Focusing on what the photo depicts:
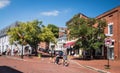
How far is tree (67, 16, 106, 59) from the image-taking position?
34.7 metres

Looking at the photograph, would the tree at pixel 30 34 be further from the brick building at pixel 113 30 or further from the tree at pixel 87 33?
the brick building at pixel 113 30

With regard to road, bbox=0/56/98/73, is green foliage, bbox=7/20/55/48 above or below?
above

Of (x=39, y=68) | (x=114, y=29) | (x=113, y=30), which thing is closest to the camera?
(x=39, y=68)

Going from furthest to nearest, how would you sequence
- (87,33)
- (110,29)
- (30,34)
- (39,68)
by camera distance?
(30,34) < (110,29) < (87,33) < (39,68)

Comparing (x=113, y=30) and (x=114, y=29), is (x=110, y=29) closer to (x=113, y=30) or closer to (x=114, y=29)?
(x=113, y=30)

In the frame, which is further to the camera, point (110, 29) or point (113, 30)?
point (110, 29)

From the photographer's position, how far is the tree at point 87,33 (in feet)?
114

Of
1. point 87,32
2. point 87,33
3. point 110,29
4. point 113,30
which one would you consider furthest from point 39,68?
point 110,29

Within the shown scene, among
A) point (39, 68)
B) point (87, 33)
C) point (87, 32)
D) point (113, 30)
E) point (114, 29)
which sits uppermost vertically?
point (114, 29)

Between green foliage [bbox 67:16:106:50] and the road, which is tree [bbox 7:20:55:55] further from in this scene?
the road

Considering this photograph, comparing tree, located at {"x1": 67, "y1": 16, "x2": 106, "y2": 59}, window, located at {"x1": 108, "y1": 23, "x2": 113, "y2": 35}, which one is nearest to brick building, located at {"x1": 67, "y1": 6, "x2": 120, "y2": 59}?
window, located at {"x1": 108, "y1": 23, "x2": 113, "y2": 35}

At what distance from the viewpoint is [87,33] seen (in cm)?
3459

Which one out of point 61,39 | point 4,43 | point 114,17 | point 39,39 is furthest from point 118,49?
point 4,43

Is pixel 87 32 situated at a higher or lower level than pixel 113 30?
lower
